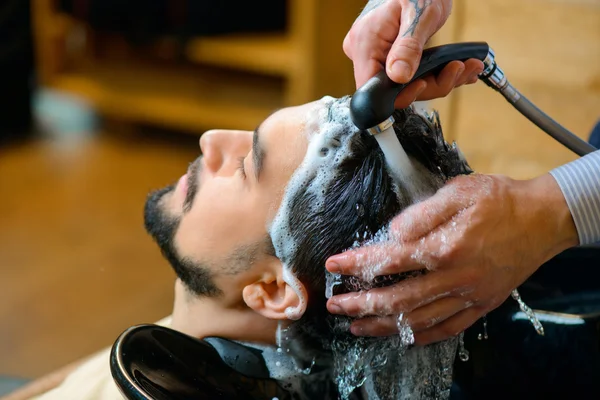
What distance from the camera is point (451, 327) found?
941 mm

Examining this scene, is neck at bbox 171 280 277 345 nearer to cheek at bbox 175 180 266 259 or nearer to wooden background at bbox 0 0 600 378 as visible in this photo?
cheek at bbox 175 180 266 259

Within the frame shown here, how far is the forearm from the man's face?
36cm

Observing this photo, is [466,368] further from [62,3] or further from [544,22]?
[62,3]

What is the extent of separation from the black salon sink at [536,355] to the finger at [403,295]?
0.17m

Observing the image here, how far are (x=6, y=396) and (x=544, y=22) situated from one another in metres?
1.62

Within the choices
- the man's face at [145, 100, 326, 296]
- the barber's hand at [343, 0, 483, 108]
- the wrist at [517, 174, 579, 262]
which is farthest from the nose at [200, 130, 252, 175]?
the wrist at [517, 174, 579, 262]

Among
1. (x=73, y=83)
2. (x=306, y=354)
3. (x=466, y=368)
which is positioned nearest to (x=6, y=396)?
(x=306, y=354)

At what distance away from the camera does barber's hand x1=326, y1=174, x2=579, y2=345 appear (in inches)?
34.8

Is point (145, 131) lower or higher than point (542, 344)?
lower

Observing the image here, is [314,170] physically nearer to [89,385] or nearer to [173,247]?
[173,247]

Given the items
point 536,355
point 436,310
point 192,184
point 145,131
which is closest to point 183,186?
point 192,184

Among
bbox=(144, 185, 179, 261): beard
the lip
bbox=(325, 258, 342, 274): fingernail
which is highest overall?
bbox=(325, 258, 342, 274): fingernail

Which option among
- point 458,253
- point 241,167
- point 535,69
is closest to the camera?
point 458,253

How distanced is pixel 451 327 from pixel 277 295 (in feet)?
0.80
